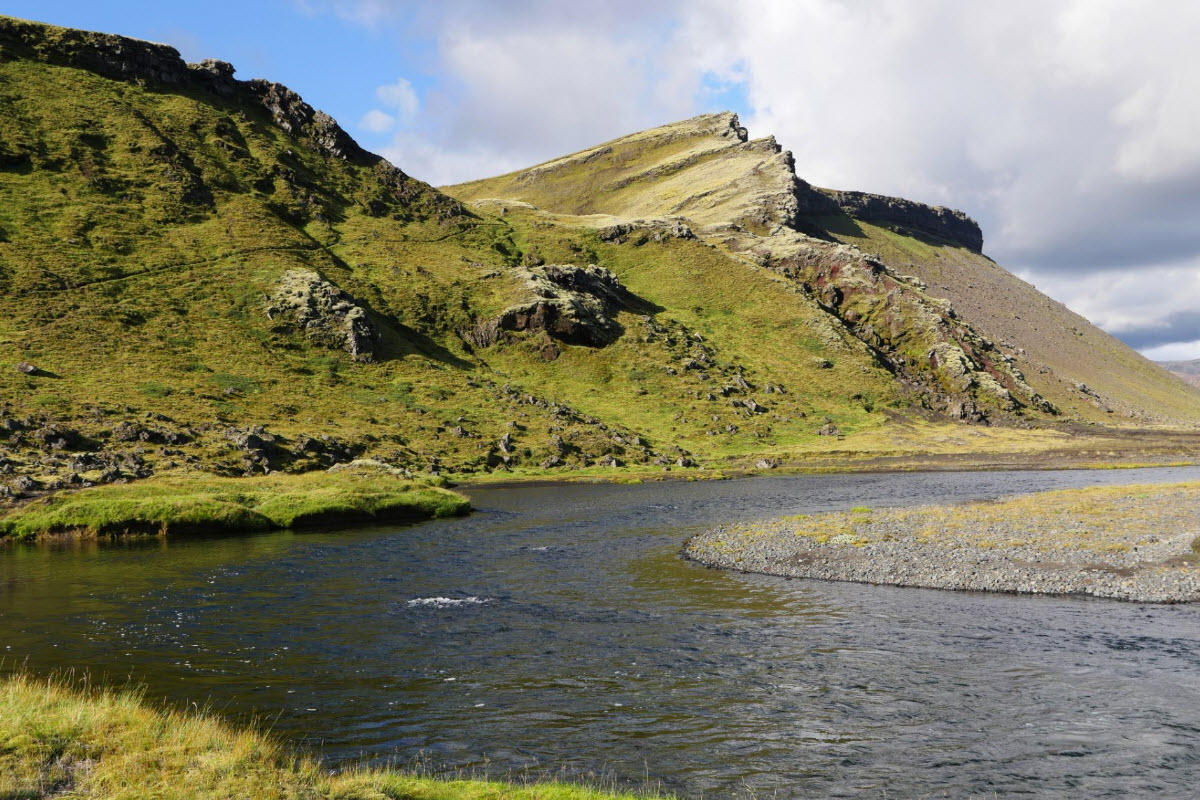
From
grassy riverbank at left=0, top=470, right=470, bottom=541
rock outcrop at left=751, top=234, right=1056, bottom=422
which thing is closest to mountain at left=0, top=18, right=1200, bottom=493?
rock outcrop at left=751, top=234, right=1056, bottom=422

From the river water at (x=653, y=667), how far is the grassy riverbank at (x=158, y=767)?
2.60 meters

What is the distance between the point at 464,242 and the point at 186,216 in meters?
60.4

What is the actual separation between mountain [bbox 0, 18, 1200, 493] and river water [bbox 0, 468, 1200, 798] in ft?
132

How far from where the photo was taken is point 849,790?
14289 mm

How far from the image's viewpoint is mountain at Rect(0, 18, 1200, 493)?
290ft

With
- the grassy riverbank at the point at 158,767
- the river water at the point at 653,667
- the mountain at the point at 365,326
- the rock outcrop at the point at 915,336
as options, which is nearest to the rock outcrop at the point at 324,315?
the mountain at the point at 365,326

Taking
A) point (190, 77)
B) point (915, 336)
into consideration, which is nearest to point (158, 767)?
point (915, 336)

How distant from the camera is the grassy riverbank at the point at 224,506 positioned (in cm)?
4881

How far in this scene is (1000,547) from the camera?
36.2 metres

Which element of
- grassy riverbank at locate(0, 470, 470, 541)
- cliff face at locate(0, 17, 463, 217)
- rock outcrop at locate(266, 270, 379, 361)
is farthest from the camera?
cliff face at locate(0, 17, 463, 217)

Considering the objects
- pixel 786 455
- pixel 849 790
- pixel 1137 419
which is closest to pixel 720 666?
pixel 849 790

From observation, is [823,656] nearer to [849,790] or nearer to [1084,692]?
[1084,692]

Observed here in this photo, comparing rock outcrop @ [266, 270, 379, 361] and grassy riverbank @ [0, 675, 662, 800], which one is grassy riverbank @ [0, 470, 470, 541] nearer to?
grassy riverbank @ [0, 675, 662, 800]

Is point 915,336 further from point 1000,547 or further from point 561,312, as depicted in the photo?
point 1000,547
